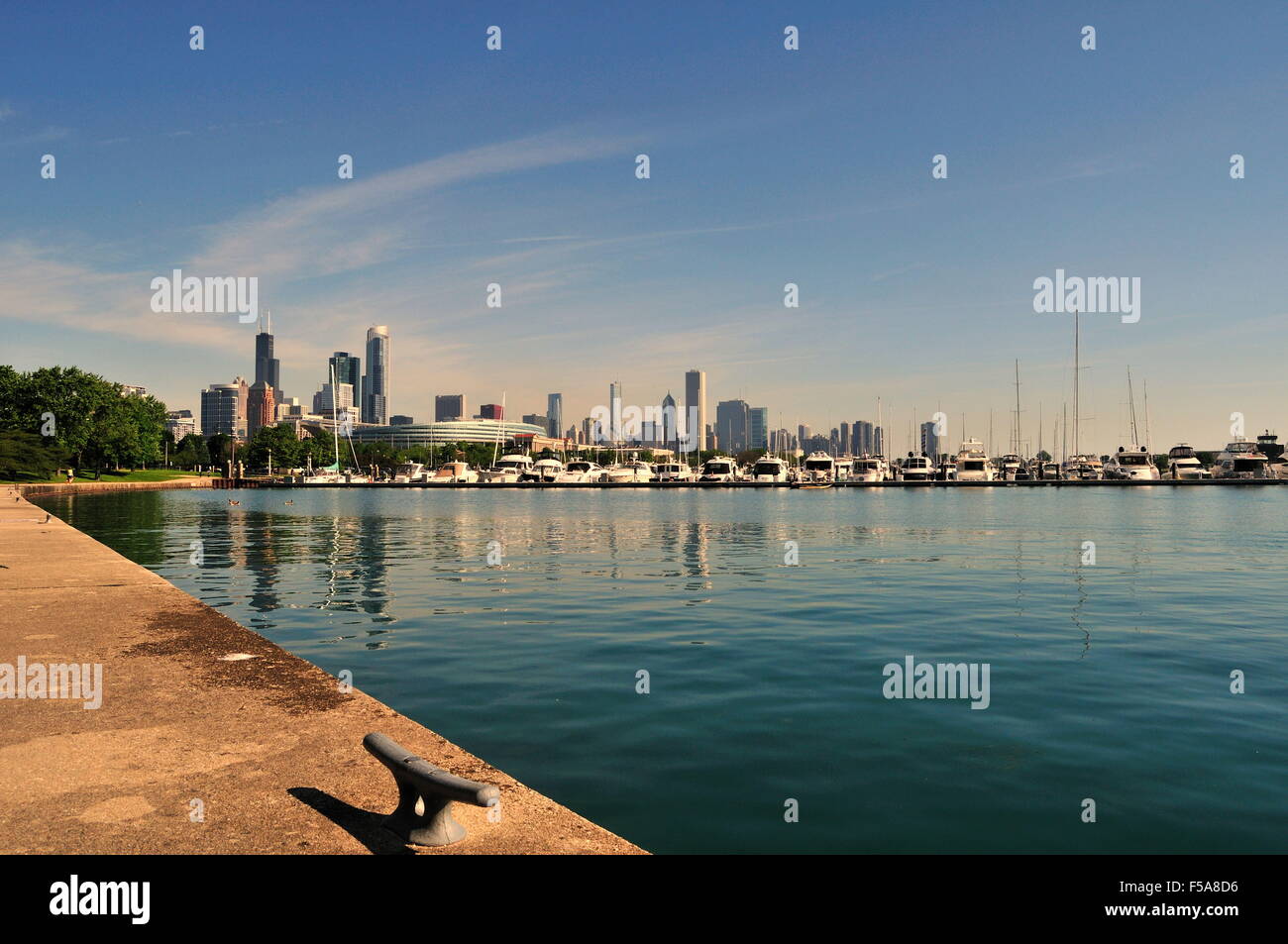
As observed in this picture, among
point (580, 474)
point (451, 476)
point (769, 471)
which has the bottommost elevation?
point (451, 476)

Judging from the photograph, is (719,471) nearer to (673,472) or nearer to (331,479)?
(673,472)

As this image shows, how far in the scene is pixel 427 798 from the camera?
568 cm

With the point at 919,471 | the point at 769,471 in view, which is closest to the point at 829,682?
the point at 769,471

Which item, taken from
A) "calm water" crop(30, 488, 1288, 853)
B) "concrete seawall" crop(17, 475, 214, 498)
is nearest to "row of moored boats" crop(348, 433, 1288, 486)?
"concrete seawall" crop(17, 475, 214, 498)

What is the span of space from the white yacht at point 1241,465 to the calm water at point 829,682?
142337mm

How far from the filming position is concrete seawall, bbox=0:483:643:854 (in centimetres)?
565

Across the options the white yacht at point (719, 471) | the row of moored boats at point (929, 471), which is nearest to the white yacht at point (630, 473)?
the row of moored boats at point (929, 471)

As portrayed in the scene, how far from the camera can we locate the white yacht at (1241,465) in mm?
149000

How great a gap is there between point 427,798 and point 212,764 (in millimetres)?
2486

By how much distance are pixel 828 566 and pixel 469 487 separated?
5745 inches

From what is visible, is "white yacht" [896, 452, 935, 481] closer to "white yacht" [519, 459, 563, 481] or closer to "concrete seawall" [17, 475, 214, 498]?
"white yacht" [519, 459, 563, 481]

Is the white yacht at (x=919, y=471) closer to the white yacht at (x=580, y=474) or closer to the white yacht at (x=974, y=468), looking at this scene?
the white yacht at (x=974, y=468)
